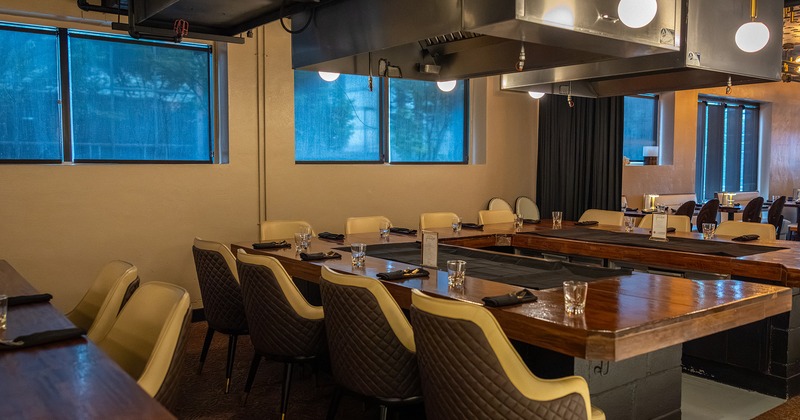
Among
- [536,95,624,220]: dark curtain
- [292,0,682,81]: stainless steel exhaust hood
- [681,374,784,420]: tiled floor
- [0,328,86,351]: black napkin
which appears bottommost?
[681,374,784,420]: tiled floor

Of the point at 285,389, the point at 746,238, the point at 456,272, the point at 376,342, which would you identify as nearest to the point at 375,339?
the point at 376,342

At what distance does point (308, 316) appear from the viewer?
3338 mm

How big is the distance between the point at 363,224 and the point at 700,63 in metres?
2.92

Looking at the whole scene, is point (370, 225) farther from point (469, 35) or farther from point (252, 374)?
point (252, 374)

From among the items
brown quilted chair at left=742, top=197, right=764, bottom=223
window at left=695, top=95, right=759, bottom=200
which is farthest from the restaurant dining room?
window at left=695, top=95, right=759, bottom=200

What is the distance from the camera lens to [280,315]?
3.32 meters

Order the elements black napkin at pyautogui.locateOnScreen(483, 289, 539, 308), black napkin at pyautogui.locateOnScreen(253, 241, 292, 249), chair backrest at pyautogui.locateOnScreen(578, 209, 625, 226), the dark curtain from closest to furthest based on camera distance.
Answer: black napkin at pyautogui.locateOnScreen(483, 289, 539, 308) < black napkin at pyautogui.locateOnScreen(253, 241, 292, 249) < chair backrest at pyautogui.locateOnScreen(578, 209, 625, 226) < the dark curtain

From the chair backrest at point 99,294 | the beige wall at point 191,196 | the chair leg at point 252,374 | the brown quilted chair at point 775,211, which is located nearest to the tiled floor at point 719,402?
the chair leg at point 252,374

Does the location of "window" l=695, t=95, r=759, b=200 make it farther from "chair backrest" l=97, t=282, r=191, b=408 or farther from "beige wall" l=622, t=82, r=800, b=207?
"chair backrest" l=97, t=282, r=191, b=408

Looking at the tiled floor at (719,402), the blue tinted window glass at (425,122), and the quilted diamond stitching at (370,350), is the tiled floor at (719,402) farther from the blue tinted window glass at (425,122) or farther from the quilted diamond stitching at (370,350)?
the blue tinted window glass at (425,122)

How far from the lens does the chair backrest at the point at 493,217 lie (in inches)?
253

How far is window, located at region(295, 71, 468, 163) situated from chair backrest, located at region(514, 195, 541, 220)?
0.95 meters

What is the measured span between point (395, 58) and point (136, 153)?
275 centimetres

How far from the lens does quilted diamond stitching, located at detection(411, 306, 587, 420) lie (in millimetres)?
2074
